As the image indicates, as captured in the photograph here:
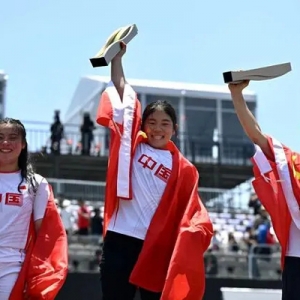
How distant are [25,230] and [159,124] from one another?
3.20ft

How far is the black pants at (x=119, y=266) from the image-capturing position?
5156 mm

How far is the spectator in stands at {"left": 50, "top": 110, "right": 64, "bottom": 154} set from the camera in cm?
2252

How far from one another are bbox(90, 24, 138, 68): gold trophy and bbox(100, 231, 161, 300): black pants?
0.92 meters

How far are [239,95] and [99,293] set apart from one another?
2.90 m

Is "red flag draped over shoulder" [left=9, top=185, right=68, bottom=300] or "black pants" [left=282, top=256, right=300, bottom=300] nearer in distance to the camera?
"red flag draped over shoulder" [left=9, top=185, right=68, bottom=300]

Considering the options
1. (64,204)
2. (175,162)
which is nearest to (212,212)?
(64,204)

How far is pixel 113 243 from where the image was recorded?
17.1 ft

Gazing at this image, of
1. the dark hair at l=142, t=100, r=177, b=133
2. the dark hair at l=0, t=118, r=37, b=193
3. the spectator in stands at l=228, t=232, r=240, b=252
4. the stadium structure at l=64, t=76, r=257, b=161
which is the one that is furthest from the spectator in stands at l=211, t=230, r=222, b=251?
the dark hair at l=0, t=118, r=37, b=193

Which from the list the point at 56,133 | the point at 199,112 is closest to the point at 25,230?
the point at 56,133

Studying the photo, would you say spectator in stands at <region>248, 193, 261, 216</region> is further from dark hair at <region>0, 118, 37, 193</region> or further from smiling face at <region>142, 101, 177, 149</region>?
dark hair at <region>0, 118, 37, 193</region>

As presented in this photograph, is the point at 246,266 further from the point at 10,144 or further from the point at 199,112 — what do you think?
the point at 199,112

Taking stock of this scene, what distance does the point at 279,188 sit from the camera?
5.14 metres

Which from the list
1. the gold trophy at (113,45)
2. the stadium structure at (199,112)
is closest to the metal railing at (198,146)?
the stadium structure at (199,112)

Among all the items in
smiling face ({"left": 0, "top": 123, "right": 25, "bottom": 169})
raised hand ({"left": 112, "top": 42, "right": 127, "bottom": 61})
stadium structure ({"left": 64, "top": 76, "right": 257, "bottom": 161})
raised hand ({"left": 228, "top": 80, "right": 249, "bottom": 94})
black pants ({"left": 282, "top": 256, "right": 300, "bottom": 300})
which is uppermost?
stadium structure ({"left": 64, "top": 76, "right": 257, "bottom": 161})
